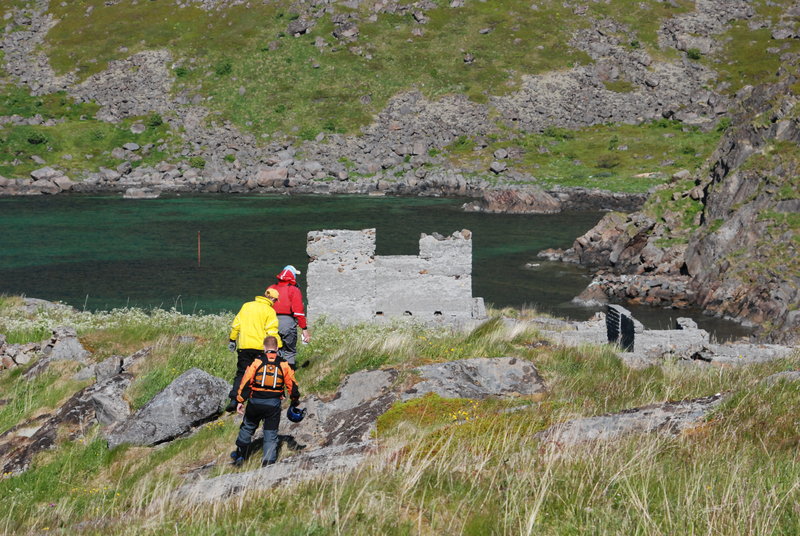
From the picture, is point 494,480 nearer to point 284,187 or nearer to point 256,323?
point 256,323

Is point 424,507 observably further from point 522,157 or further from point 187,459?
point 522,157

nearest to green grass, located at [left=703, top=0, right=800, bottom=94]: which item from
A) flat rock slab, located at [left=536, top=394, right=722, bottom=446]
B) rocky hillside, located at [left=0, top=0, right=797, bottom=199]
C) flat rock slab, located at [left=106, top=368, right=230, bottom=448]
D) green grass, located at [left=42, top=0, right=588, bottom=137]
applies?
rocky hillside, located at [left=0, top=0, right=797, bottom=199]

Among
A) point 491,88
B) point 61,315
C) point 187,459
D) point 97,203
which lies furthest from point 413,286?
point 491,88

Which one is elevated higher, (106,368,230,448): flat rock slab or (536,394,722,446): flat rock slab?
(536,394,722,446): flat rock slab

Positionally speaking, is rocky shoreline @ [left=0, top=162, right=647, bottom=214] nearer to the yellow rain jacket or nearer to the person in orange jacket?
the yellow rain jacket

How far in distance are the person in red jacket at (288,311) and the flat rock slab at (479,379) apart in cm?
248

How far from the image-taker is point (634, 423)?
7891mm

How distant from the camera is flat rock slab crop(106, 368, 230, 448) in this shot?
11.8m

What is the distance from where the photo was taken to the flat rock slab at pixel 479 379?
37.2 ft

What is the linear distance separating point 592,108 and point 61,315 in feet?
326

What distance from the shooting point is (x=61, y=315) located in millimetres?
23781

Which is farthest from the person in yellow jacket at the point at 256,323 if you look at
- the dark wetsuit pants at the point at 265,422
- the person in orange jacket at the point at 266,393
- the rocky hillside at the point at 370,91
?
the rocky hillside at the point at 370,91

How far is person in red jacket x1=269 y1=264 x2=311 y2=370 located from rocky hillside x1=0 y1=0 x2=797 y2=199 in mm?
A: 75974

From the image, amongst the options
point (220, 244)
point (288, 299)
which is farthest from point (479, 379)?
point (220, 244)
